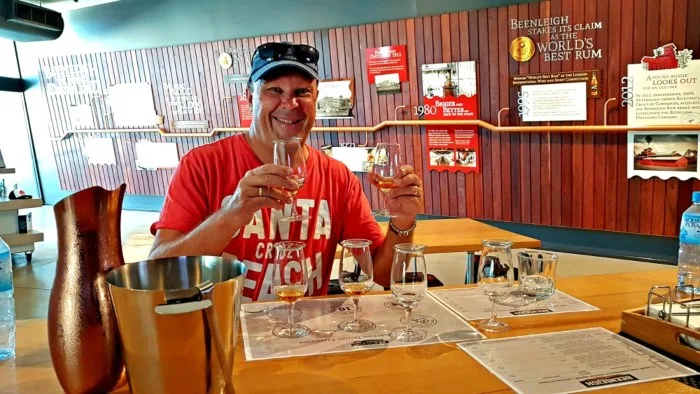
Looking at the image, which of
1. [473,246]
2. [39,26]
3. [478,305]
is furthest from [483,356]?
[39,26]

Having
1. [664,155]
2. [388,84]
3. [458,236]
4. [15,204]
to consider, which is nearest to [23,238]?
→ [15,204]

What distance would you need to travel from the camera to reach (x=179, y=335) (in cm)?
94

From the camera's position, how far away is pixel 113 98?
30.5 feet

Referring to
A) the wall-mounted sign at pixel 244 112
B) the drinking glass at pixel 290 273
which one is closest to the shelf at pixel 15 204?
the wall-mounted sign at pixel 244 112

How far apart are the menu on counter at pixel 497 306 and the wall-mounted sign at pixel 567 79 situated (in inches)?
161

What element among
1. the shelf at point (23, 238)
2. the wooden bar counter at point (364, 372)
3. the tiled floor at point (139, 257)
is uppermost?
the wooden bar counter at point (364, 372)

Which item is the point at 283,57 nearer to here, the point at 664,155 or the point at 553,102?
the point at 553,102

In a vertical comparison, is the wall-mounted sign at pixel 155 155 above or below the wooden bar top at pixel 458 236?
above

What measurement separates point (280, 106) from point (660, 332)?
5.17 feet

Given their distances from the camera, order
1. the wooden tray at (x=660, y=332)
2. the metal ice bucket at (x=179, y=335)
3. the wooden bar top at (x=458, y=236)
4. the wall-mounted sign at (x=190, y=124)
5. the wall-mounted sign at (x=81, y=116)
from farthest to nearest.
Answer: the wall-mounted sign at (x=81, y=116) < the wall-mounted sign at (x=190, y=124) < the wooden bar top at (x=458, y=236) < the wooden tray at (x=660, y=332) < the metal ice bucket at (x=179, y=335)

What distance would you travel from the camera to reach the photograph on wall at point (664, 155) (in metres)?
4.87

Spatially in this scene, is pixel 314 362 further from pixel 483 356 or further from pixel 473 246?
pixel 473 246

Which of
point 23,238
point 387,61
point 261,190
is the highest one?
point 387,61

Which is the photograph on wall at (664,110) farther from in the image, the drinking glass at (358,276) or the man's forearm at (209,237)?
the man's forearm at (209,237)
